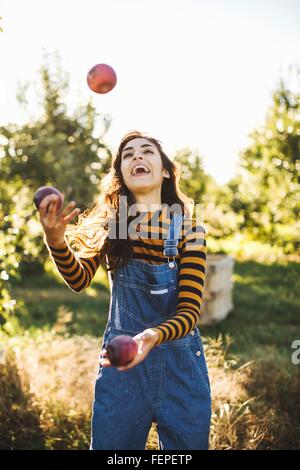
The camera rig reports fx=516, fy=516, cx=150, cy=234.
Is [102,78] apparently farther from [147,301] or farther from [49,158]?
[49,158]

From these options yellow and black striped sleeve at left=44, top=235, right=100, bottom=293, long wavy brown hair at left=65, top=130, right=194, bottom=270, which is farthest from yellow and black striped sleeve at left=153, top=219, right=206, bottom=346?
yellow and black striped sleeve at left=44, top=235, right=100, bottom=293

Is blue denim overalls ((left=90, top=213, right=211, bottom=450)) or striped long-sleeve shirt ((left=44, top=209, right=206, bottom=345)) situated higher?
striped long-sleeve shirt ((left=44, top=209, right=206, bottom=345))

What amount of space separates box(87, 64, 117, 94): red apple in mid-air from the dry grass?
196 centimetres

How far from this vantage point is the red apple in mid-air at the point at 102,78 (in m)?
2.82

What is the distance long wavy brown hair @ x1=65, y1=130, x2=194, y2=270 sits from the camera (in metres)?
2.45

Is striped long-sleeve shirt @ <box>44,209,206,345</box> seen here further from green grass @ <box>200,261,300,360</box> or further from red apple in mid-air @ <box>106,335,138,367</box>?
green grass @ <box>200,261,300,360</box>

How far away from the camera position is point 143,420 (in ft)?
7.18

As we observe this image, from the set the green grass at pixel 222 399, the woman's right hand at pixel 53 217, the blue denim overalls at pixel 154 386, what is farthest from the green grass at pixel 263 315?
the woman's right hand at pixel 53 217

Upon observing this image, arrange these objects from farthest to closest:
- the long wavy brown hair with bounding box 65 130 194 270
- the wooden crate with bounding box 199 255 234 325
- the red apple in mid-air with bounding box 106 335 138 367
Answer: the wooden crate with bounding box 199 255 234 325 < the long wavy brown hair with bounding box 65 130 194 270 < the red apple in mid-air with bounding box 106 335 138 367

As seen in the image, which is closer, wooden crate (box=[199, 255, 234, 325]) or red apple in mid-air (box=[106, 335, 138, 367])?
red apple in mid-air (box=[106, 335, 138, 367])

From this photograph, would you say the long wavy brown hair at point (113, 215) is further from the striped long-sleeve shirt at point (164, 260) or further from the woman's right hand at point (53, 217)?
the woman's right hand at point (53, 217)

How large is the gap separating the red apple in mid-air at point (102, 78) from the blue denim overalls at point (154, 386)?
41.4 inches

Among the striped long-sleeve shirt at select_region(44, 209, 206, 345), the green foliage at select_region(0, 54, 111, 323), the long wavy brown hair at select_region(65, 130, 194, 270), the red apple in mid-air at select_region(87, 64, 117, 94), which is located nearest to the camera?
the striped long-sleeve shirt at select_region(44, 209, 206, 345)
